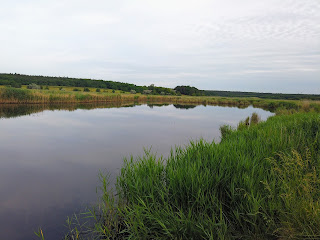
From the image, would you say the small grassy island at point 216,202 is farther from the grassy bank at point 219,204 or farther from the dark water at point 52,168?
the dark water at point 52,168

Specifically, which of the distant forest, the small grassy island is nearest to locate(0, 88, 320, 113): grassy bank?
the small grassy island

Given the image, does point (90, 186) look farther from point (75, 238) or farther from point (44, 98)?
point (44, 98)

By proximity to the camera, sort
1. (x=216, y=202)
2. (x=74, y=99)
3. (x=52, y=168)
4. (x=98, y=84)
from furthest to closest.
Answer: (x=98, y=84), (x=74, y=99), (x=52, y=168), (x=216, y=202)

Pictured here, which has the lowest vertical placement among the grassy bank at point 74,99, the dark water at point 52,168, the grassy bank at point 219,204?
the dark water at point 52,168

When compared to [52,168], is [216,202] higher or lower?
higher

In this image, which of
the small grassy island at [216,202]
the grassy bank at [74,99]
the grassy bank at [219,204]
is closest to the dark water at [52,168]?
the small grassy island at [216,202]

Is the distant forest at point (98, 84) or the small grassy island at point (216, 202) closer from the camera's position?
the small grassy island at point (216, 202)

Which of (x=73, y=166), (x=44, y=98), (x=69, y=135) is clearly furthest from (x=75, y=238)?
(x=44, y=98)

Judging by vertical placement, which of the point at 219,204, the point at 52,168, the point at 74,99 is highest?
the point at 74,99

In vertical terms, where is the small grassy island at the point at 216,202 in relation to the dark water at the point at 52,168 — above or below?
above

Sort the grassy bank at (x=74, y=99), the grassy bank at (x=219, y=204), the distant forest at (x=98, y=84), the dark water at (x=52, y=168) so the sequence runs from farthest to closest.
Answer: the distant forest at (x=98, y=84)
the grassy bank at (x=74, y=99)
the dark water at (x=52, y=168)
the grassy bank at (x=219, y=204)

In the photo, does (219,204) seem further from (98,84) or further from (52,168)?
(98,84)

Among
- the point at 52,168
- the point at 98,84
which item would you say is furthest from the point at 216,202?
the point at 98,84

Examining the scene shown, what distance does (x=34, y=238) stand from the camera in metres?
4.16
